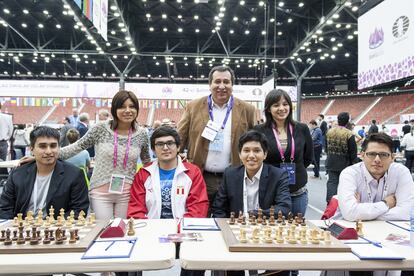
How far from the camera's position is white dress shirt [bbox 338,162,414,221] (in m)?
1.90

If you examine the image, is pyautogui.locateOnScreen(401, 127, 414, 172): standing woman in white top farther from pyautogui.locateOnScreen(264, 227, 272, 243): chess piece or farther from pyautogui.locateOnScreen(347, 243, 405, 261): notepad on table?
pyautogui.locateOnScreen(264, 227, 272, 243): chess piece

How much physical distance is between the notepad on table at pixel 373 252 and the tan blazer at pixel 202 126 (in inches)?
45.5

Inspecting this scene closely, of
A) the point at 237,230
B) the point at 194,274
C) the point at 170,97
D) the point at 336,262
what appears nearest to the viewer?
the point at 336,262

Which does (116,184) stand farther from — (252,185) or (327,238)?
(327,238)

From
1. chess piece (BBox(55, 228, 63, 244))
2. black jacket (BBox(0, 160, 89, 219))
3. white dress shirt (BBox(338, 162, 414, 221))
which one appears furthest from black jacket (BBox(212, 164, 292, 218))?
chess piece (BBox(55, 228, 63, 244))

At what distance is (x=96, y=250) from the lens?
4.18 ft

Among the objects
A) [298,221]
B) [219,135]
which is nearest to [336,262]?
[298,221]

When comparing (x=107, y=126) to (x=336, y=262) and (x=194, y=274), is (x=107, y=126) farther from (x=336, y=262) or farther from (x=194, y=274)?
(x=336, y=262)

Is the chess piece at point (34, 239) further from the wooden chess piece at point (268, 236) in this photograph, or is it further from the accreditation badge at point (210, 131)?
the accreditation badge at point (210, 131)

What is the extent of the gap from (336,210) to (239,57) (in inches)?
453

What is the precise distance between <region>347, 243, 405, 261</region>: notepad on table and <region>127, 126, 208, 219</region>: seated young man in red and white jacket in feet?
3.07

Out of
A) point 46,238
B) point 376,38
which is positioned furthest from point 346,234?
point 376,38

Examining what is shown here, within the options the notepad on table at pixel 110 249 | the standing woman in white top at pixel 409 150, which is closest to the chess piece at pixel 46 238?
the notepad on table at pixel 110 249

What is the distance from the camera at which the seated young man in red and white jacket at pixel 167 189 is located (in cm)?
204
